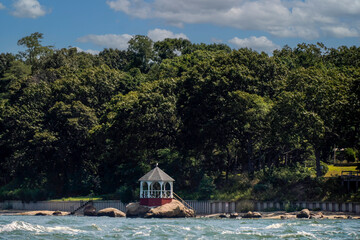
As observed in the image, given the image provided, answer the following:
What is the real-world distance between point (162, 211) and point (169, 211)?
0.72m

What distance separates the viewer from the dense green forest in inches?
2670

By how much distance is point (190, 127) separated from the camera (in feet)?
256

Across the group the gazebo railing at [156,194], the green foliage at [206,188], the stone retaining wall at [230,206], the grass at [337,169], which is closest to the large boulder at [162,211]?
the gazebo railing at [156,194]

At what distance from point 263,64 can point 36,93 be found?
37.1m

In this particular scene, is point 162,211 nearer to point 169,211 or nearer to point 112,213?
point 169,211

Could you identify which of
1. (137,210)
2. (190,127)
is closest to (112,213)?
(137,210)

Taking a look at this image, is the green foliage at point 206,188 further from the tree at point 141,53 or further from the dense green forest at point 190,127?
the tree at point 141,53

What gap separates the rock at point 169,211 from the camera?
63094 mm

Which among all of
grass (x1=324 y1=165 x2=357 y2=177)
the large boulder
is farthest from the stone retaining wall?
grass (x1=324 y1=165 x2=357 y2=177)

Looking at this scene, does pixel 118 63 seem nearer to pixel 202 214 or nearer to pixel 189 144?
pixel 189 144

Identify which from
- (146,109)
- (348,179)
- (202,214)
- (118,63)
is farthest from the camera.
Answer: (118,63)

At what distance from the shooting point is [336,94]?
215 ft

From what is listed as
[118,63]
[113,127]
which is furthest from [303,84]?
[118,63]

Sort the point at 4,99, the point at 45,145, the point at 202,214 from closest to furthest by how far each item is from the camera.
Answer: the point at 202,214
the point at 45,145
the point at 4,99
